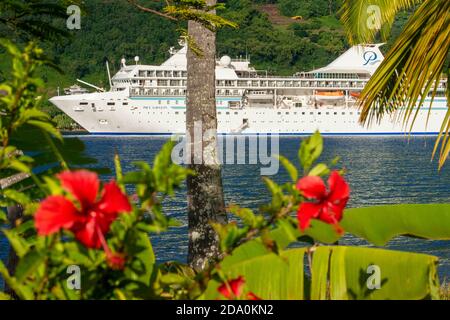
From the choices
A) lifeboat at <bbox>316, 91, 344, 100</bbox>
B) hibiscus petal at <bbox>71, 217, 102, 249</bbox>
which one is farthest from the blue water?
lifeboat at <bbox>316, 91, 344, 100</bbox>

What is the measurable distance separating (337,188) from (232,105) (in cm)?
5786

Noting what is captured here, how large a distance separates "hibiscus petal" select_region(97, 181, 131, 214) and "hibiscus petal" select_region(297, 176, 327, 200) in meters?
0.29

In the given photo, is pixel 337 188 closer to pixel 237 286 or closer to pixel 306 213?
pixel 306 213

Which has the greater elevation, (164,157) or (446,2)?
(446,2)

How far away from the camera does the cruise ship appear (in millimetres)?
56906

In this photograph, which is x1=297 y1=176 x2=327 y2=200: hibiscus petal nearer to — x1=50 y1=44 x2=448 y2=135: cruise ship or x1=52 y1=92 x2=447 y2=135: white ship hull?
x1=50 y1=44 x2=448 y2=135: cruise ship

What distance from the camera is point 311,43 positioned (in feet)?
316

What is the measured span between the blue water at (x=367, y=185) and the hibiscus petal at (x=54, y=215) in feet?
12.8

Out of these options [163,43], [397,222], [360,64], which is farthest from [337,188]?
[163,43]

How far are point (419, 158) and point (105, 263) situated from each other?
4175 centimetres

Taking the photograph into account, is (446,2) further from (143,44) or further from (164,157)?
(143,44)

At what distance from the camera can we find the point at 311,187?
53.5 inches

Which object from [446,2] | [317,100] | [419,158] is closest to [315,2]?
[317,100]

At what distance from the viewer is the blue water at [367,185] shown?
510 inches
